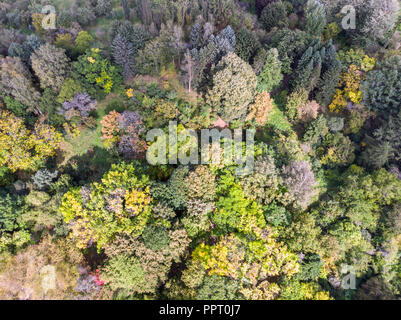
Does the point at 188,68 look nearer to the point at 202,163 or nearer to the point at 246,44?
the point at 246,44

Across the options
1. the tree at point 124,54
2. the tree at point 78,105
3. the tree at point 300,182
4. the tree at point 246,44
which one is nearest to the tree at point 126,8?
the tree at point 124,54

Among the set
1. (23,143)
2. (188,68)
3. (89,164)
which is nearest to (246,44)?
(188,68)

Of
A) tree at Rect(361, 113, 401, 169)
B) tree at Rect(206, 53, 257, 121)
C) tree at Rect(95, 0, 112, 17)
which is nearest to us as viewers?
tree at Rect(206, 53, 257, 121)

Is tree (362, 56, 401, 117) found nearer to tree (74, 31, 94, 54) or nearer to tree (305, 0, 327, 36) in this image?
tree (305, 0, 327, 36)

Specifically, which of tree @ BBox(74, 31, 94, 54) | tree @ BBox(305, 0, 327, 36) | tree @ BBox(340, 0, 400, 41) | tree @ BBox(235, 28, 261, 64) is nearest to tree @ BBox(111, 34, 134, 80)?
tree @ BBox(74, 31, 94, 54)
